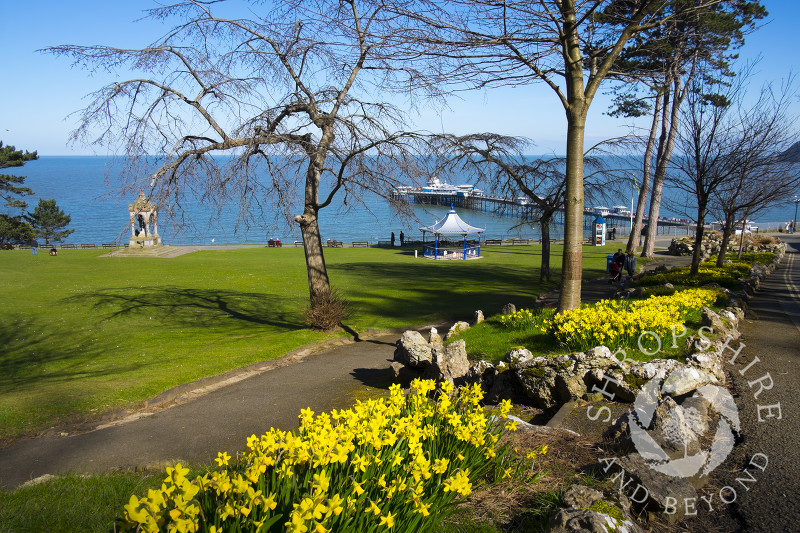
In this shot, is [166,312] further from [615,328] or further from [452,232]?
[452,232]

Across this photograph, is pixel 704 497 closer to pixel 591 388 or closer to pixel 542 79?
pixel 591 388

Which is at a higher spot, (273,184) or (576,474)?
(273,184)

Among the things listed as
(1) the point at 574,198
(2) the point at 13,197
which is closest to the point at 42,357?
(1) the point at 574,198

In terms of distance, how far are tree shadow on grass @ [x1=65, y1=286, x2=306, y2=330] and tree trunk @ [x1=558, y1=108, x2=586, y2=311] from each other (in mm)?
9621

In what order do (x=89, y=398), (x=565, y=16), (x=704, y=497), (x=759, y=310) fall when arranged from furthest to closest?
(x=759, y=310) < (x=89, y=398) < (x=565, y=16) < (x=704, y=497)

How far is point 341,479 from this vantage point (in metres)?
3.33

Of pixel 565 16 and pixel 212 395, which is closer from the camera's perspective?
pixel 565 16

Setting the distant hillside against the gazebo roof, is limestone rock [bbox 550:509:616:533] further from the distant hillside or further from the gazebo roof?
the gazebo roof

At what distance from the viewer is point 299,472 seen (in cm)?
334

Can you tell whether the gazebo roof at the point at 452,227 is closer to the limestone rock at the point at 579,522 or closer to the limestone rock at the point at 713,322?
the limestone rock at the point at 713,322

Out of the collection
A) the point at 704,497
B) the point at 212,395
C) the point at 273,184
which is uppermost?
the point at 273,184

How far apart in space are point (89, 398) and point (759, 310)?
13.5 metres

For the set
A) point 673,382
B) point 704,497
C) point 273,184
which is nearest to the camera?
point 704,497

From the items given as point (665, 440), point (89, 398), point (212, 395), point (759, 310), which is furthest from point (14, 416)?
point (759, 310)
